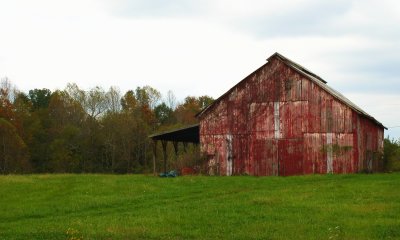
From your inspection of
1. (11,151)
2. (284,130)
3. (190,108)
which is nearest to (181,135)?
(284,130)

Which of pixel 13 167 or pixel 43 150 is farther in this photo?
pixel 43 150

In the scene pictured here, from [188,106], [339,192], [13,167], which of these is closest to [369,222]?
[339,192]

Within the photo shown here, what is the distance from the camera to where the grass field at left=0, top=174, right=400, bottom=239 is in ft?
52.9

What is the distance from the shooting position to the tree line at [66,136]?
66.8 metres

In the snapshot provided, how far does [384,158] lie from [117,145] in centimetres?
4213

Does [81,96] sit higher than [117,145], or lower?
higher

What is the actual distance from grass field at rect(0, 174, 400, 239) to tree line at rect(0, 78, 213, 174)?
36.5m

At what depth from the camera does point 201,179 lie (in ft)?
104

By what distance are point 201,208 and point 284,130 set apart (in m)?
17.5

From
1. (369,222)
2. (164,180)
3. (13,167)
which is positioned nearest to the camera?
(369,222)

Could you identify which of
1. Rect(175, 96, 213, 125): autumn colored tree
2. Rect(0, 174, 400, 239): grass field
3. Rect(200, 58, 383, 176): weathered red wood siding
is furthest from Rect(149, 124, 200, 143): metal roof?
Rect(175, 96, 213, 125): autumn colored tree

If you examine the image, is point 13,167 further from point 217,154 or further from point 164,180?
point 164,180

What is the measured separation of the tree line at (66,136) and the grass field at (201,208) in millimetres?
36463

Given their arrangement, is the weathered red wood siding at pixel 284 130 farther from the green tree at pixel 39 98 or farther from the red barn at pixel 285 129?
the green tree at pixel 39 98
